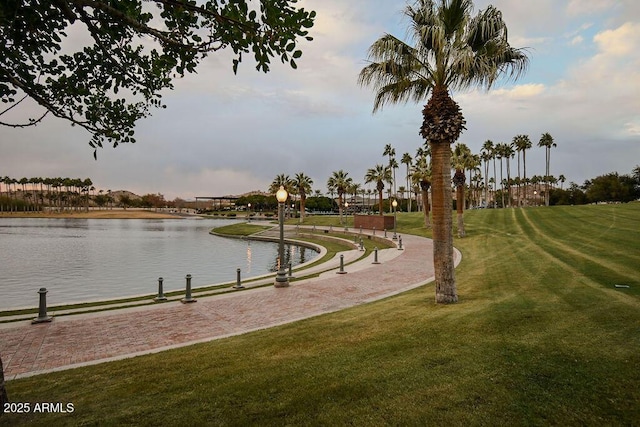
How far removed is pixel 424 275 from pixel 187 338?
12.5 meters

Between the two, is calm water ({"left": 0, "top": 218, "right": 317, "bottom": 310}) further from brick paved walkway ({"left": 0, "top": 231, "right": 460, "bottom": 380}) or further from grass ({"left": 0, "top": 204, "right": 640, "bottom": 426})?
grass ({"left": 0, "top": 204, "right": 640, "bottom": 426})

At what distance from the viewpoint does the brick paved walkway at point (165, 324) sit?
803 centimetres

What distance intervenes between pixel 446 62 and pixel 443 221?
15.8 feet

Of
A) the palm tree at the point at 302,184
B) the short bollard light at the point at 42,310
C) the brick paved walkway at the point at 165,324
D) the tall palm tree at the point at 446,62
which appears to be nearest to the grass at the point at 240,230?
the palm tree at the point at 302,184

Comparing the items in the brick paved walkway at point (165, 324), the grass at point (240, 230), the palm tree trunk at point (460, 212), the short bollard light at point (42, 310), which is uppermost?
the palm tree trunk at point (460, 212)

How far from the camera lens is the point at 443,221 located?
10.7m

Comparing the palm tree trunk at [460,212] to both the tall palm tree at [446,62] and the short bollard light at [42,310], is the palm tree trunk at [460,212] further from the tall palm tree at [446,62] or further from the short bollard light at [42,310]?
the short bollard light at [42,310]

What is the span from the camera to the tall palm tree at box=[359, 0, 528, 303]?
1059 cm

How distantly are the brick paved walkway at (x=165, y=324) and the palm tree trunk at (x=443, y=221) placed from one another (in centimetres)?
320

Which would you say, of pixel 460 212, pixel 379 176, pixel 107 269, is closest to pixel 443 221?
pixel 107 269

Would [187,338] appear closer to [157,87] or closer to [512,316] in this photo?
[157,87]

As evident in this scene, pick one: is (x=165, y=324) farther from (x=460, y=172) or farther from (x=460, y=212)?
(x=460, y=172)

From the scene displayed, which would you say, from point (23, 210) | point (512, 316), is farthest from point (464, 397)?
point (23, 210)

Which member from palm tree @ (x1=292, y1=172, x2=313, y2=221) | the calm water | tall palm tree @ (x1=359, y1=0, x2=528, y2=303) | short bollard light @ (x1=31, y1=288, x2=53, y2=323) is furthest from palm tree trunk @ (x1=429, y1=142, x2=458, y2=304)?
palm tree @ (x1=292, y1=172, x2=313, y2=221)
